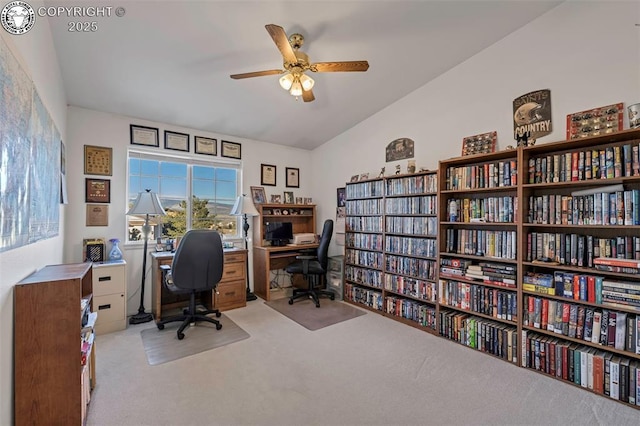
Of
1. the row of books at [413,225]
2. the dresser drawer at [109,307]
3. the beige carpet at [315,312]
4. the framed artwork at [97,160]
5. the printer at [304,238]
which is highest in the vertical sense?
the framed artwork at [97,160]

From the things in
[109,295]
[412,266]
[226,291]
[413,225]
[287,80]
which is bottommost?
[226,291]

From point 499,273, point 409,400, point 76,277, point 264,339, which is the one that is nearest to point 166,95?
point 76,277

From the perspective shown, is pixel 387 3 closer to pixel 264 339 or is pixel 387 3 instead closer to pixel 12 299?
pixel 12 299

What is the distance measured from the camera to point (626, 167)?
76.4 inches

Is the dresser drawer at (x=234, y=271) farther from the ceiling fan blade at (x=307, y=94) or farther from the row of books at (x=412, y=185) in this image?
the ceiling fan blade at (x=307, y=94)

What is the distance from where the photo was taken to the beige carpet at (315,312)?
10.6 feet

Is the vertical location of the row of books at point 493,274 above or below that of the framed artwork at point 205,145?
below

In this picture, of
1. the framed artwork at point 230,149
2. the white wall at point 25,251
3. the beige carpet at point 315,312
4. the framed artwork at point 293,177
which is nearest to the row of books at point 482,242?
the beige carpet at point 315,312

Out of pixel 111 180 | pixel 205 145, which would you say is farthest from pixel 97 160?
pixel 205 145

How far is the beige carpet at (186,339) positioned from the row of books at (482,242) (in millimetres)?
2345

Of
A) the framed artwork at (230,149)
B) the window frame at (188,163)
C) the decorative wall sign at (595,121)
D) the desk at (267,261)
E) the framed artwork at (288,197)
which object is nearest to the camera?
the decorative wall sign at (595,121)

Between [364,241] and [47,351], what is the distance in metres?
3.16

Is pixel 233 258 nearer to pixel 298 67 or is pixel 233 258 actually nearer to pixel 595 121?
pixel 298 67

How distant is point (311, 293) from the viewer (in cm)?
396
